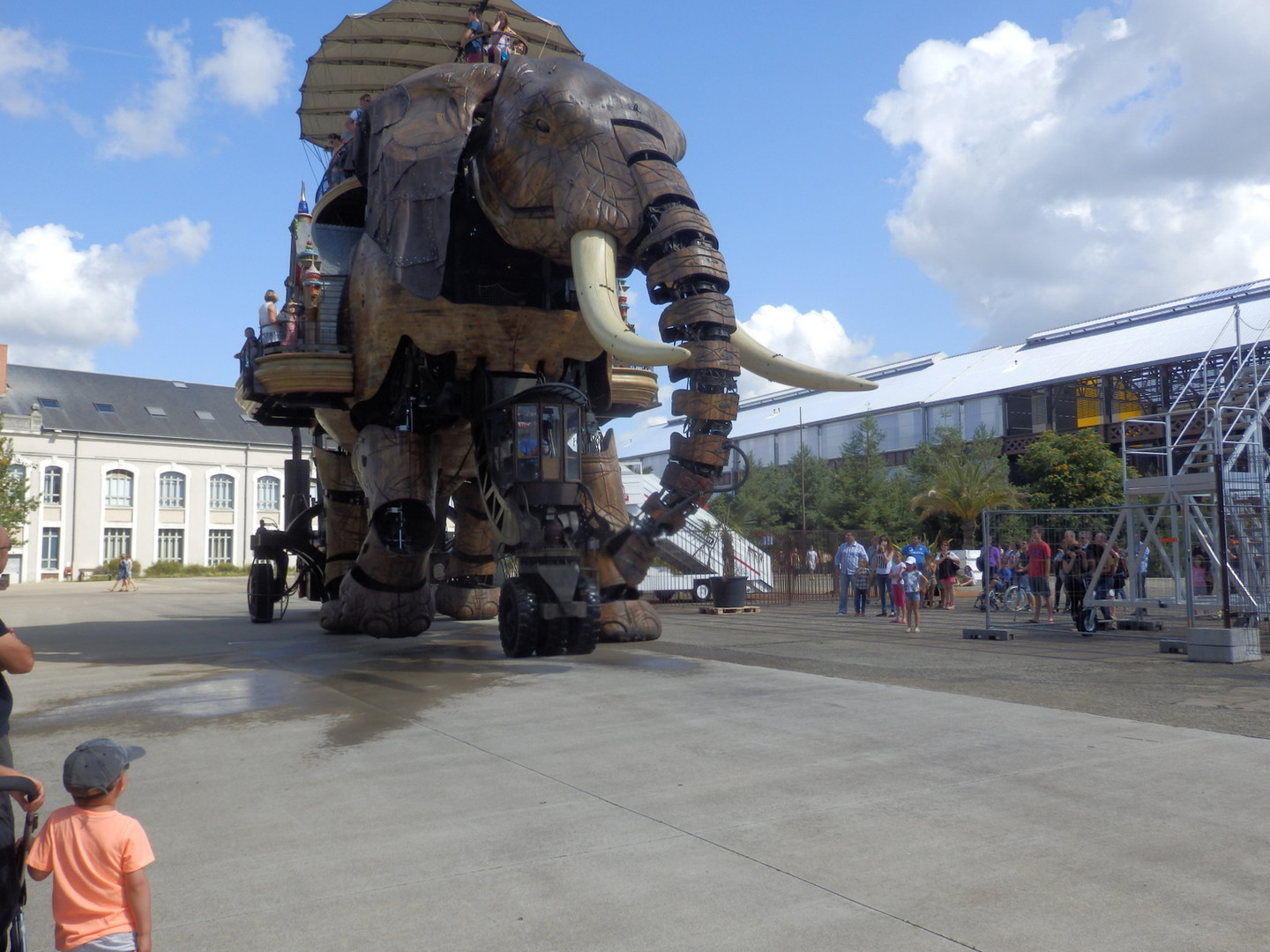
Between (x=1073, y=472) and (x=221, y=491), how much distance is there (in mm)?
39680

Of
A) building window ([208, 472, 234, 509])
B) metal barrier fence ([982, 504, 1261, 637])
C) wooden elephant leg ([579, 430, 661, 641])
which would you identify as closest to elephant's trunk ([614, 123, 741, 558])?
wooden elephant leg ([579, 430, 661, 641])

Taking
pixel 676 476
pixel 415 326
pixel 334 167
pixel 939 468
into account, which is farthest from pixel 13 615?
pixel 939 468

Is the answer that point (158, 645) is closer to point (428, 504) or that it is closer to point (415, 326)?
point (428, 504)

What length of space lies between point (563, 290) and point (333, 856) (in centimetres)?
657

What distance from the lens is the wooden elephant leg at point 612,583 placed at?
33.2 feet

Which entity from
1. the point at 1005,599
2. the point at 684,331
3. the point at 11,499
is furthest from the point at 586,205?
the point at 11,499

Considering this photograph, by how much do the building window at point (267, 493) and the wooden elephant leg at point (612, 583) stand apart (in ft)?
157

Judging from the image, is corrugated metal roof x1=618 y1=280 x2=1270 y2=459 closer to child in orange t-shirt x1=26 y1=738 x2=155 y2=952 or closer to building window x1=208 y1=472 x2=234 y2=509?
building window x1=208 y1=472 x2=234 y2=509

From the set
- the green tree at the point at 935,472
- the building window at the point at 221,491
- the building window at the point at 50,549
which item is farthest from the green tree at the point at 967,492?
the building window at the point at 50,549

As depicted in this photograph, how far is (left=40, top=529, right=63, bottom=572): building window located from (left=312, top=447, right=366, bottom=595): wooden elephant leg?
41.1m

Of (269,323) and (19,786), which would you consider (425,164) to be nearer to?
(269,323)

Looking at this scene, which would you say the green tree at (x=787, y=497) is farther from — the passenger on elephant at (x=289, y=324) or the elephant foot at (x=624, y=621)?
the elephant foot at (x=624, y=621)

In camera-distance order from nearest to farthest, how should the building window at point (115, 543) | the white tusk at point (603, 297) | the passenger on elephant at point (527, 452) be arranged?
the white tusk at point (603, 297)
the passenger on elephant at point (527, 452)
the building window at point (115, 543)

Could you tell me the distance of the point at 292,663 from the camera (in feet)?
31.4
